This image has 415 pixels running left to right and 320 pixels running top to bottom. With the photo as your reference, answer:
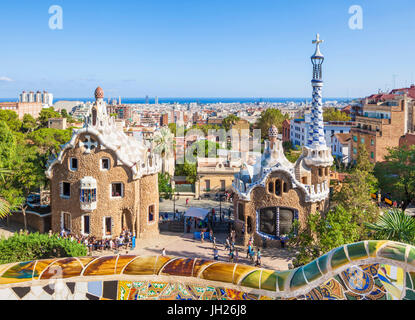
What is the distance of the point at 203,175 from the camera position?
49.4 meters

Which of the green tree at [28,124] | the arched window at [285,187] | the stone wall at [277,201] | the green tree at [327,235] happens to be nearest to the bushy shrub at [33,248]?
the green tree at [327,235]

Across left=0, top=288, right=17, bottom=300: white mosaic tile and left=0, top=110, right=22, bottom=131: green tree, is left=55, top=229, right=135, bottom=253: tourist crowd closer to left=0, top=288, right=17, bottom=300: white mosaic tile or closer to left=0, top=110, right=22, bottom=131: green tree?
left=0, top=288, right=17, bottom=300: white mosaic tile

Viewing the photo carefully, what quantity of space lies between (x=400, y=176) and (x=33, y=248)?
3463 centimetres

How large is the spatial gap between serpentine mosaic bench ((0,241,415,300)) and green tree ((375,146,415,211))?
107ft

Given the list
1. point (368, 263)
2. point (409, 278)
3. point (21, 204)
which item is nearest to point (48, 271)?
point (368, 263)

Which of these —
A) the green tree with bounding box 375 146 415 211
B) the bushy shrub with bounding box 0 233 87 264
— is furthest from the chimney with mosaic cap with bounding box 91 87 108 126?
the green tree with bounding box 375 146 415 211

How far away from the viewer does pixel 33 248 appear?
21875 millimetres

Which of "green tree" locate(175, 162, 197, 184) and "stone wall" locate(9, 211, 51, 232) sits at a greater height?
"green tree" locate(175, 162, 197, 184)

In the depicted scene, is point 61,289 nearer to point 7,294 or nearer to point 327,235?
point 7,294

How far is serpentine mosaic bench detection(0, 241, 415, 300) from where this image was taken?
→ 28.8ft

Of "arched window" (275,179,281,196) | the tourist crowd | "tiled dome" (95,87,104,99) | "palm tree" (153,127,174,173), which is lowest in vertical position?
the tourist crowd

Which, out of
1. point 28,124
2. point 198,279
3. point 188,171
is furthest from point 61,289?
point 28,124

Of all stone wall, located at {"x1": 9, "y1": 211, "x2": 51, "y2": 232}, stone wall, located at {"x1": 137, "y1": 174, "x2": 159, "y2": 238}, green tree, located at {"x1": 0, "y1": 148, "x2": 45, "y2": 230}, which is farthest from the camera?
stone wall, located at {"x1": 9, "y1": 211, "x2": 51, "y2": 232}
